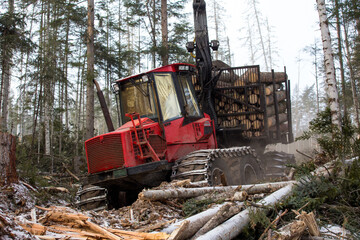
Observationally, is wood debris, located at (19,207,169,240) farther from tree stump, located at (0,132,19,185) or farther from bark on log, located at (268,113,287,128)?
bark on log, located at (268,113,287,128)

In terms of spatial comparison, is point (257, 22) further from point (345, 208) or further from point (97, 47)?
point (345, 208)

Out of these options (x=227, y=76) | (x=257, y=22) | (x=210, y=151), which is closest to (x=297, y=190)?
(x=210, y=151)

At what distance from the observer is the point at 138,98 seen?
7.37m

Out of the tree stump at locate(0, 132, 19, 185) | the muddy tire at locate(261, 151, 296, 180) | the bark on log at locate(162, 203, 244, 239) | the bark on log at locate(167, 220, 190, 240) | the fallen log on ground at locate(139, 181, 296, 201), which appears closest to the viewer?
the bark on log at locate(167, 220, 190, 240)

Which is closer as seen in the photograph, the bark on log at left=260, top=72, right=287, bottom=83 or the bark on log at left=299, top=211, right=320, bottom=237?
the bark on log at left=299, top=211, right=320, bottom=237

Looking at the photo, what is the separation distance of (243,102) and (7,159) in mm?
6543

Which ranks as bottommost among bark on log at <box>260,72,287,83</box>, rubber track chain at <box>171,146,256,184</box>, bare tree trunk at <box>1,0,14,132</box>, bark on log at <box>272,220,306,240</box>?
bark on log at <box>272,220,306,240</box>

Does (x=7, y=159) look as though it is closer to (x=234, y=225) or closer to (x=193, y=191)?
(x=193, y=191)

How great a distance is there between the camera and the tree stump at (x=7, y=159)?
6844 millimetres

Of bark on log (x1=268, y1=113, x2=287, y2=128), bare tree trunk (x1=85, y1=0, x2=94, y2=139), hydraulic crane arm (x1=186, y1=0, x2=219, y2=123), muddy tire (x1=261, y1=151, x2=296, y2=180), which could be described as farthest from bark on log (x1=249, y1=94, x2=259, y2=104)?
bare tree trunk (x1=85, y1=0, x2=94, y2=139)

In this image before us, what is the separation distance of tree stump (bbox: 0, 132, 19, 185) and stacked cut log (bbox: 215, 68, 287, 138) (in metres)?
5.89

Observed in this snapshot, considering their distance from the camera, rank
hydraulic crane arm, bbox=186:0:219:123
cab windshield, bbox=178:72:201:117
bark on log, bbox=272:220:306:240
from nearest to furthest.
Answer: bark on log, bbox=272:220:306:240 < cab windshield, bbox=178:72:201:117 < hydraulic crane arm, bbox=186:0:219:123

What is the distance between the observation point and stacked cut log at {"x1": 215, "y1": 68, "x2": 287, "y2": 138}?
10016mm

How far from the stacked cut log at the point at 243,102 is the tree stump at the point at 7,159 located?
5886 mm
